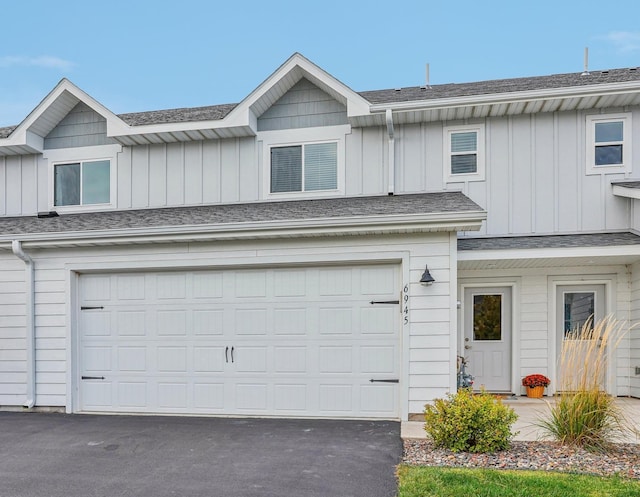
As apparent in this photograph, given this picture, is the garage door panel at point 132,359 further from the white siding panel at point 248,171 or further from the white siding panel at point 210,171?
the white siding panel at point 248,171

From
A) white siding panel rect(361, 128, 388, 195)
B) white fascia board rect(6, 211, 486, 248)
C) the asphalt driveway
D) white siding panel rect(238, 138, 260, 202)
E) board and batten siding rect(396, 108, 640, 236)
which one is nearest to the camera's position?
the asphalt driveway

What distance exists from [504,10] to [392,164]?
12.5 m

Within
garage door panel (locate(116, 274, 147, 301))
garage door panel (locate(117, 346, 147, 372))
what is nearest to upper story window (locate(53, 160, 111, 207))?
garage door panel (locate(116, 274, 147, 301))

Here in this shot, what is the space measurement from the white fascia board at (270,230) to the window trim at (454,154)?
2117mm

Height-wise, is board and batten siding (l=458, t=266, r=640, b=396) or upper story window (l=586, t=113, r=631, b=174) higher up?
upper story window (l=586, t=113, r=631, b=174)

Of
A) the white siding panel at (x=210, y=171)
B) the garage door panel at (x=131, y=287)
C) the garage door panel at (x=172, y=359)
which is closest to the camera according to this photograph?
the garage door panel at (x=172, y=359)

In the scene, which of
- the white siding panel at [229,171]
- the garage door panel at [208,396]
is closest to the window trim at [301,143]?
the white siding panel at [229,171]

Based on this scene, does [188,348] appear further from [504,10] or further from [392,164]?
[504,10]

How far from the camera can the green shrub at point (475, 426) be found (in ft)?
17.2

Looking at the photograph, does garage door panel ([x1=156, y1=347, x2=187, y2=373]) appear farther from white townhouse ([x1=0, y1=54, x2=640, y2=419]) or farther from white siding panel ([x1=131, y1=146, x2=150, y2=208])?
white siding panel ([x1=131, y1=146, x2=150, y2=208])

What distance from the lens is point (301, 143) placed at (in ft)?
30.3

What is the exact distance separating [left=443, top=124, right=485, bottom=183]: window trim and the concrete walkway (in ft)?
12.3

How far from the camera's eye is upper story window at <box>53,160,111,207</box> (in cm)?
981

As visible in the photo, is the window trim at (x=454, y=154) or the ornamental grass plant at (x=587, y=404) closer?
the ornamental grass plant at (x=587, y=404)
